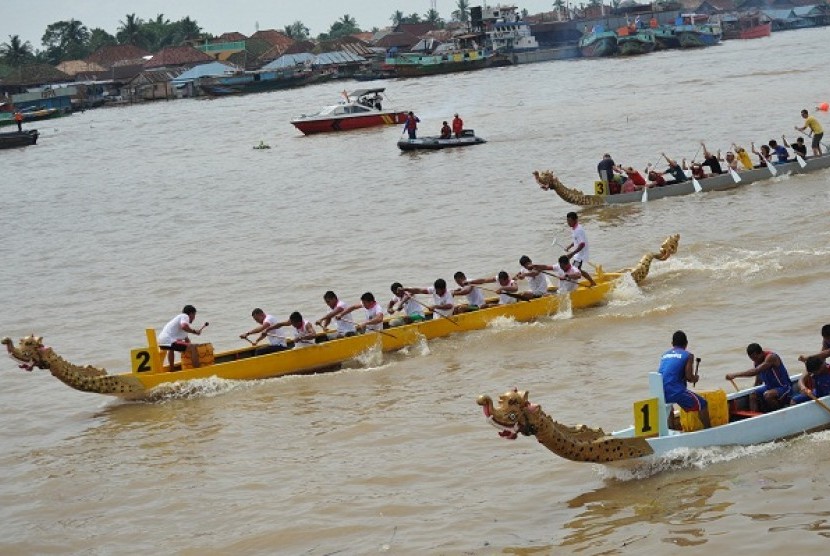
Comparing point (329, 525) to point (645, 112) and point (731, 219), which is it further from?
point (645, 112)

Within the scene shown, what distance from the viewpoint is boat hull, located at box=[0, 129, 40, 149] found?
68.9 metres

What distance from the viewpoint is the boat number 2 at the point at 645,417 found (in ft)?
37.7

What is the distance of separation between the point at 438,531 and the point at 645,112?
40.9 meters

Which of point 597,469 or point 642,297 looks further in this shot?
point 642,297

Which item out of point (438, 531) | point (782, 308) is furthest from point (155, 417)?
point (782, 308)

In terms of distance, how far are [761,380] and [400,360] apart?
6.77 m

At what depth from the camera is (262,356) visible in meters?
17.3

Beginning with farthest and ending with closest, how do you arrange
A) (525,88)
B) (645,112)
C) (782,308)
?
(525,88) < (645,112) < (782,308)

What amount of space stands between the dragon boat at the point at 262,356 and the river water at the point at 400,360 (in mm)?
240

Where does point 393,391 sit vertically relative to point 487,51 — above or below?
below

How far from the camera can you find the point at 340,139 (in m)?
54.3

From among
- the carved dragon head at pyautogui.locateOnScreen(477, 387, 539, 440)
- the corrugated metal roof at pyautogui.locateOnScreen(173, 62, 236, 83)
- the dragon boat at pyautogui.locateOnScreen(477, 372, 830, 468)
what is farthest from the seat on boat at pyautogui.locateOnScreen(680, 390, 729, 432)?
the corrugated metal roof at pyautogui.locateOnScreen(173, 62, 236, 83)

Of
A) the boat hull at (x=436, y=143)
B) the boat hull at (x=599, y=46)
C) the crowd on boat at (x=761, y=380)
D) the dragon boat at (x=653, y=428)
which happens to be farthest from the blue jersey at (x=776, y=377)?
the boat hull at (x=599, y=46)

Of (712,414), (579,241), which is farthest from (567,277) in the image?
(712,414)
